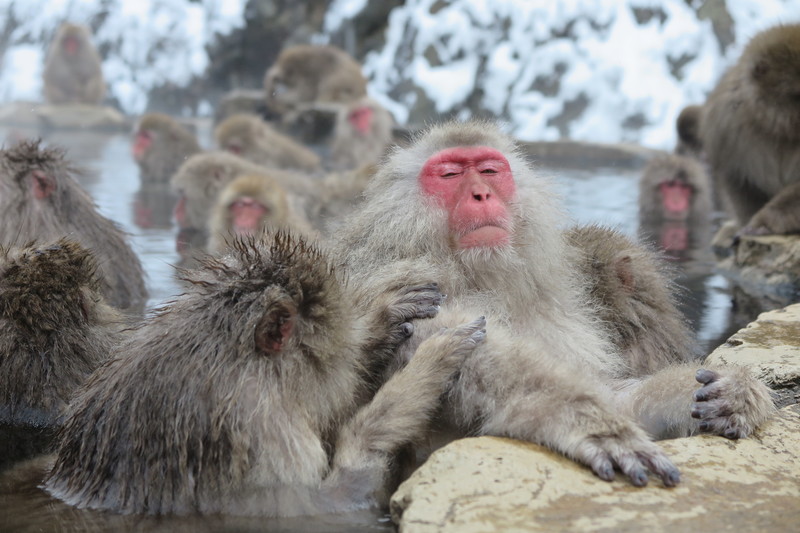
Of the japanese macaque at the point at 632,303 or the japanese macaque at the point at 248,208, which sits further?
the japanese macaque at the point at 248,208

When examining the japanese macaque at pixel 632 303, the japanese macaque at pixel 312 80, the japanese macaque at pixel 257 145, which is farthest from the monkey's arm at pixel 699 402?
the japanese macaque at pixel 312 80

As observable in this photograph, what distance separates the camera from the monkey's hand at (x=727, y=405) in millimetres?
2902

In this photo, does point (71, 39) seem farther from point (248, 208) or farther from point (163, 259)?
point (163, 259)

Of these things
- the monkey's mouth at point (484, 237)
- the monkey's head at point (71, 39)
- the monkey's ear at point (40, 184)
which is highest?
the monkey's head at point (71, 39)

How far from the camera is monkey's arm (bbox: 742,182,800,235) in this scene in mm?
6293

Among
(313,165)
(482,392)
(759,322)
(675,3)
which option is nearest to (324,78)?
(313,165)

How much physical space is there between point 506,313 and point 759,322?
1.25 m

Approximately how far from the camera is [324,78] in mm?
15125

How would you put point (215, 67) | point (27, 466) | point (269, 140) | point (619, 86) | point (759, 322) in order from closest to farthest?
point (27, 466) < point (759, 322) < point (269, 140) < point (619, 86) < point (215, 67)

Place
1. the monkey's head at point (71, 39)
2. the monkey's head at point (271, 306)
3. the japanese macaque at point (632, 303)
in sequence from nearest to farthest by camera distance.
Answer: the monkey's head at point (271, 306) → the japanese macaque at point (632, 303) → the monkey's head at point (71, 39)

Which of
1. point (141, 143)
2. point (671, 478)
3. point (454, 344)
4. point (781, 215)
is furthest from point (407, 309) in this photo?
point (141, 143)

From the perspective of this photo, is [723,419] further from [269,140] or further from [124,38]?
[124,38]

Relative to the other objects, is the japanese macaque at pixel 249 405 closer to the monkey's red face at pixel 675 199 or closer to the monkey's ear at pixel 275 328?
the monkey's ear at pixel 275 328

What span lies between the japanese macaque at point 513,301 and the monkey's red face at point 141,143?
879 cm
